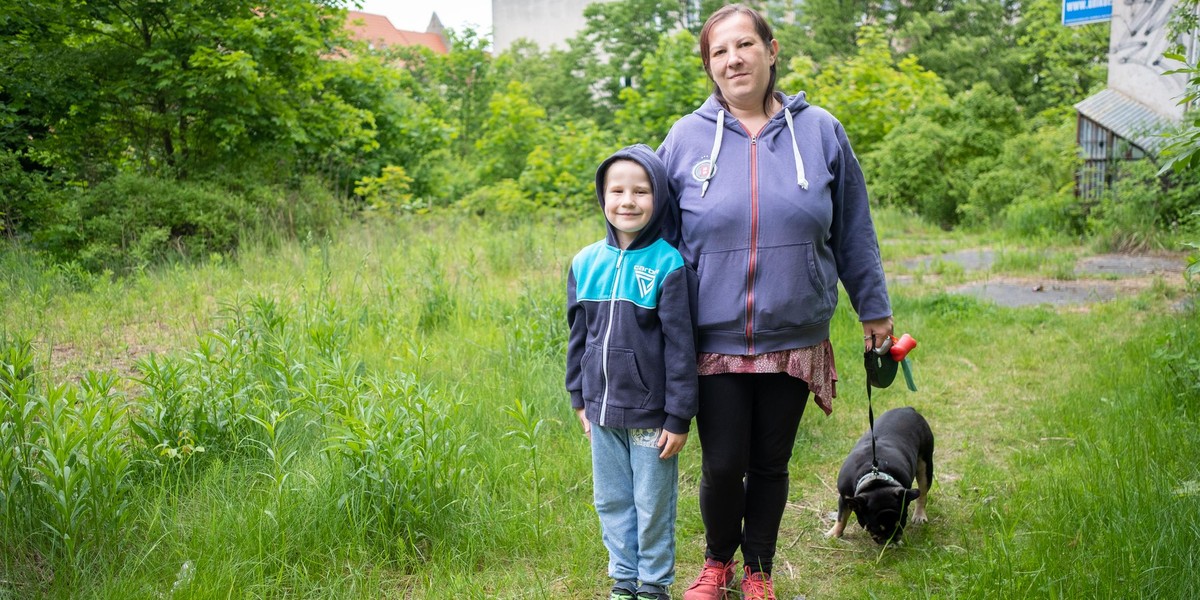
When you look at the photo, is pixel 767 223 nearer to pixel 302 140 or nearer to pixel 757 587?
pixel 757 587

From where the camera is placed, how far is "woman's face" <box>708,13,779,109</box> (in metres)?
2.98

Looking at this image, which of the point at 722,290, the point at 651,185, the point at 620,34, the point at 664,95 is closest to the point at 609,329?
the point at 722,290

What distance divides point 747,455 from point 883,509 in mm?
930

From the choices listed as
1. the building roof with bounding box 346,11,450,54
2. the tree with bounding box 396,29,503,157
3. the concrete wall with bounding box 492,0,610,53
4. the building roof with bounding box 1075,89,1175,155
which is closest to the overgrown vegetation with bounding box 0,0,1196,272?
the building roof with bounding box 1075,89,1175,155

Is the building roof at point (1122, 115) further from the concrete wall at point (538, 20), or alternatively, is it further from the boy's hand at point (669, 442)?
the concrete wall at point (538, 20)

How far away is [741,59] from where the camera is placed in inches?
117

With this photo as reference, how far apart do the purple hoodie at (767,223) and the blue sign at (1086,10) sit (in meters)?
13.4

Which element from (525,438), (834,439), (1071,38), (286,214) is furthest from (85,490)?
(1071,38)

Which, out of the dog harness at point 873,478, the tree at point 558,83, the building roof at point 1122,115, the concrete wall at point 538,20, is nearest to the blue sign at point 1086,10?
the building roof at point 1122,115

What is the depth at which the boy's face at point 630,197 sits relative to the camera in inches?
117

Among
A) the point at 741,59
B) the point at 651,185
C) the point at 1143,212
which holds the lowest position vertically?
the point at 1143,212

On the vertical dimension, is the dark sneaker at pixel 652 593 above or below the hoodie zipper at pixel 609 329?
below

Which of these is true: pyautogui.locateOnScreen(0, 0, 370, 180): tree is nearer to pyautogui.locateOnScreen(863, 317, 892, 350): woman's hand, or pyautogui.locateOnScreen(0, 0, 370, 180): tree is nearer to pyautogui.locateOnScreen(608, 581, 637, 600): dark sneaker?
pyautogui.locateOnScreen(608, 581, 637, 600): dark sneaker

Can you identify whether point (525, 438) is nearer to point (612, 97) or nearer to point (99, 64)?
point (99, 64)
